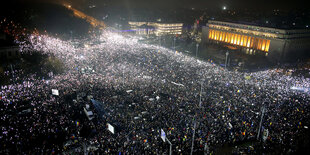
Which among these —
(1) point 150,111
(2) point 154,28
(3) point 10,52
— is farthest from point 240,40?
(3) point 10,52

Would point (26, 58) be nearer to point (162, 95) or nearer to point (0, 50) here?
point (0, 50)

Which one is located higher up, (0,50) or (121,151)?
(0,50)

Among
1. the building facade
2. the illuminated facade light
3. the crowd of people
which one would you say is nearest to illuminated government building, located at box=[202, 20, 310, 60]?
the illuminated facade light

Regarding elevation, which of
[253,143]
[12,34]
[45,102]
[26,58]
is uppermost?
[12,34]

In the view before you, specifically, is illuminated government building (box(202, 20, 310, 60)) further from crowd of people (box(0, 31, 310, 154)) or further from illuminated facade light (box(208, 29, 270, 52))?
crowd of people (box(0, 31, 310, 154))

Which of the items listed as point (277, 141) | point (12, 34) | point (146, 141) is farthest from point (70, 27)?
point (277, 141)

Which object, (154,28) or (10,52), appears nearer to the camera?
(10,52)

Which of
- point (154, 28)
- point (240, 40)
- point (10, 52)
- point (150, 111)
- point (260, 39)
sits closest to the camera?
point (150, 111)

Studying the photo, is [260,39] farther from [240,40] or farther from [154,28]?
[154,28]
